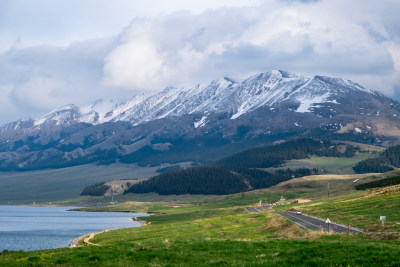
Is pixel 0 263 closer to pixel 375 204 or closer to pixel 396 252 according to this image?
pixel 396 252

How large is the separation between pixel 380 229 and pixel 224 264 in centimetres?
3367

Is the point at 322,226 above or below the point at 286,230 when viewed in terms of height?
below

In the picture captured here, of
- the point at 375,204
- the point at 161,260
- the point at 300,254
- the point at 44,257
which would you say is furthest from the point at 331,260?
the point at 375,204

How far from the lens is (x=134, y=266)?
36.2 m

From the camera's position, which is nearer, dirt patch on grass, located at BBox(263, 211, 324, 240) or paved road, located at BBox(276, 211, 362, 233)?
dirt patch on grass, located at BBox(263, 211, 324, 240)

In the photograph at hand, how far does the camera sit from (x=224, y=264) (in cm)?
3541

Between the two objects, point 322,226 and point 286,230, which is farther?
point 322,226

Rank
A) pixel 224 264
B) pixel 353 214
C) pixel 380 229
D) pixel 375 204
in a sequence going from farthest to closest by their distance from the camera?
pixel 375 204 < pixel 353 214 < pixel 380 229 < pixel 224 264

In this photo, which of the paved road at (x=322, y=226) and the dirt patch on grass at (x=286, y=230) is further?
the paved road at (x=322, y=226)

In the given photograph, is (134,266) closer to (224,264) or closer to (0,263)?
(224,264)

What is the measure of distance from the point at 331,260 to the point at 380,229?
31.6 meters

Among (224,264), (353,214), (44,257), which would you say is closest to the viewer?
(224,264)

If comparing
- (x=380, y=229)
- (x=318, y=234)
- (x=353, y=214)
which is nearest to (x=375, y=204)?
(x=353, y=214)

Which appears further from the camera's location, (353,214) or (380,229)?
(353,214)
